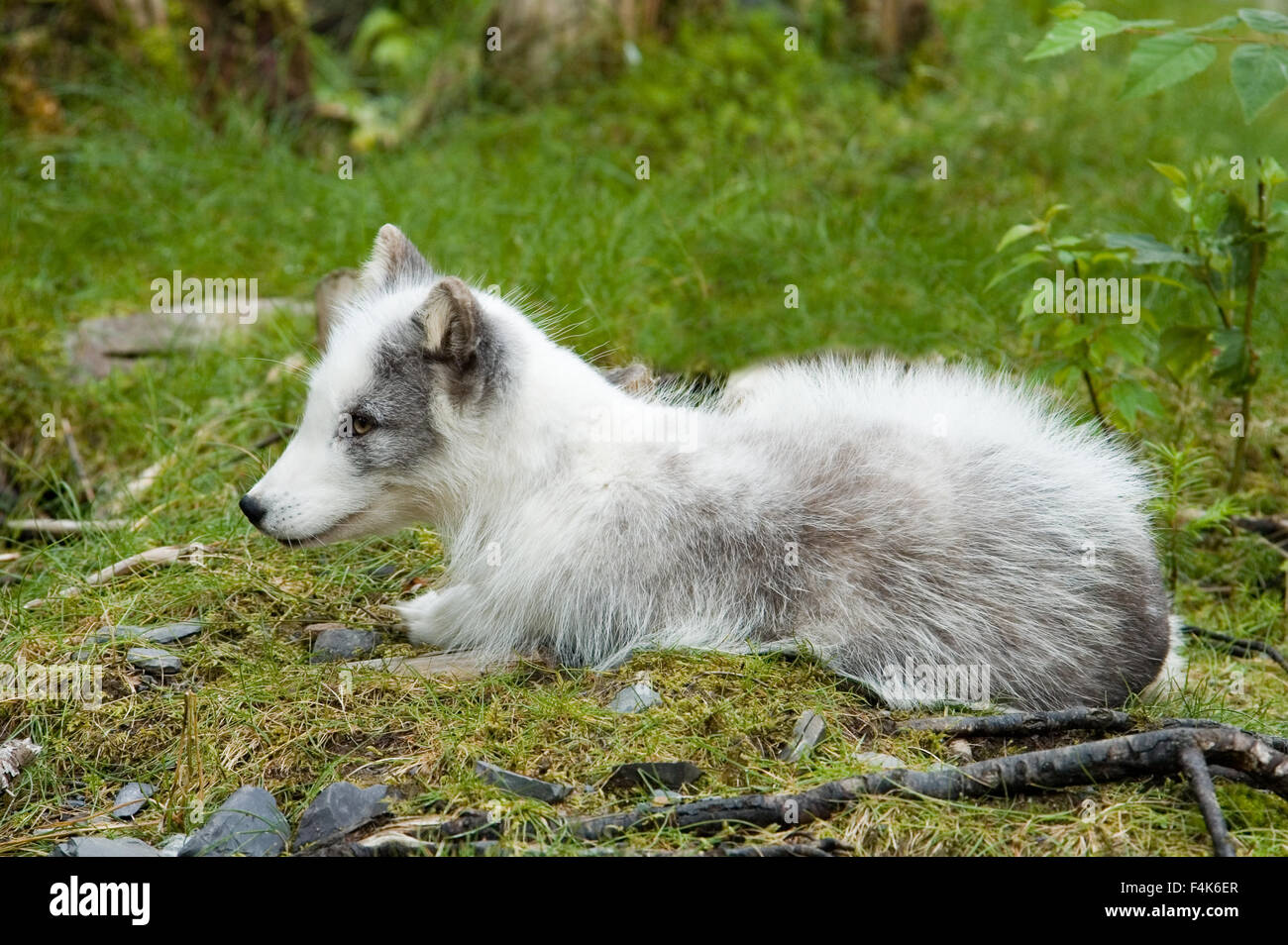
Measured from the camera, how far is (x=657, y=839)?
341 centimetres

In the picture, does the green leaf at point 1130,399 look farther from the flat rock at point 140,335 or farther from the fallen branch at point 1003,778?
the flat rock at point 140,335

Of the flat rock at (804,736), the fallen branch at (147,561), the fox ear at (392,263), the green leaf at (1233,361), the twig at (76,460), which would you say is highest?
the fox ear at (392,263)

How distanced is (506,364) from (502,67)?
6.05 metres

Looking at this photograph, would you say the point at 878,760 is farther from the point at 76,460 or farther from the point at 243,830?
the point at 76,460

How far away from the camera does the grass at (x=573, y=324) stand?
3818 millimetres

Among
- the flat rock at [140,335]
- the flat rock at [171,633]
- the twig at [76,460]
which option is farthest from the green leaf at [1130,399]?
the twig at [76,460]

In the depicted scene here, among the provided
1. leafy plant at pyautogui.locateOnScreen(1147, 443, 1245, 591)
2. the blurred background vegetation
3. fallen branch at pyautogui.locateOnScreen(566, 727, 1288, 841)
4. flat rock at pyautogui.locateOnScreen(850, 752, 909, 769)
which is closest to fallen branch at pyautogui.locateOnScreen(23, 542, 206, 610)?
the blurred background vegetation

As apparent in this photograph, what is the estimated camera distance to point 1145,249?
17.3 feet

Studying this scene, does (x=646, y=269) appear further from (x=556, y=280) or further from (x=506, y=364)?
(x=506, y=364)

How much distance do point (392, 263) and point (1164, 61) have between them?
9.53 ft

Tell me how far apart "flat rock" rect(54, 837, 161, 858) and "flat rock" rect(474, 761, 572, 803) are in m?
0.92

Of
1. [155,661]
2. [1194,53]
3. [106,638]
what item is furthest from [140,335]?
[1194,53]

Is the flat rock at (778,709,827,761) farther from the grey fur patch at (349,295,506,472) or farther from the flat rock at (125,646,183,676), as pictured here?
the flat rock at (125,646,183,676)

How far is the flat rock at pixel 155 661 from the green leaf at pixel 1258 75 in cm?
401
